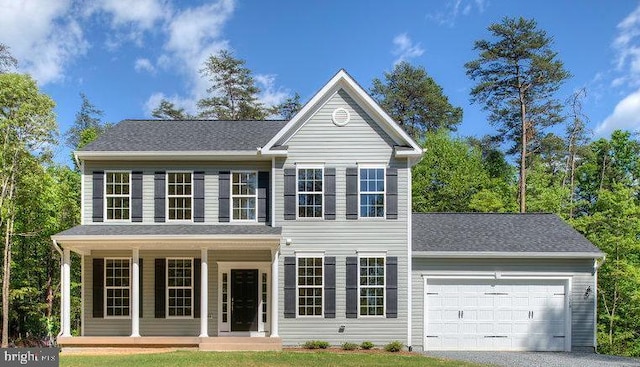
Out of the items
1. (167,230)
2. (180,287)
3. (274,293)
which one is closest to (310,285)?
(274,293)

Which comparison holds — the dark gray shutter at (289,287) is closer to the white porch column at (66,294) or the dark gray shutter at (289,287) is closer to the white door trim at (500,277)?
the white door trim at (500,277)

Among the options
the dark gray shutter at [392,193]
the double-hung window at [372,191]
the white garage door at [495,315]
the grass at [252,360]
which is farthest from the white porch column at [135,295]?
the white garage door at [495,315]

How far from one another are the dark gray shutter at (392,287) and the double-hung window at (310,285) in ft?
6.57

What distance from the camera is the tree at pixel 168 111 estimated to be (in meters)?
42.8

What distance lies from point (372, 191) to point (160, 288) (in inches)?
284

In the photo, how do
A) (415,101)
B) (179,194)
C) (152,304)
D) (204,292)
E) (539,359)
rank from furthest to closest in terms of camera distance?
(415,101) → (179,194) → (152,304) → (204,292) → (539,359)

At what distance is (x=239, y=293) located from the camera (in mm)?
19094

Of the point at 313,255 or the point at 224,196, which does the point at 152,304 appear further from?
the point at 313,255

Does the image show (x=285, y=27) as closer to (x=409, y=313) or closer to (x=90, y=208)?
(x=90, y=208)

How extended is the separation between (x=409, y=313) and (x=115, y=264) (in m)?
9.24

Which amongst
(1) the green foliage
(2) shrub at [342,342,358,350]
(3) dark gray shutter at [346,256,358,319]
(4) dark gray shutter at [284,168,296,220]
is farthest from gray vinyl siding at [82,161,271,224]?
(1) the green foliage

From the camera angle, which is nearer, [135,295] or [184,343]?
[184,343]

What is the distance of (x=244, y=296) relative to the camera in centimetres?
1908

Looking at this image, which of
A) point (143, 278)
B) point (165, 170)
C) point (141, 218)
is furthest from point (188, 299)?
point (165, 170)
